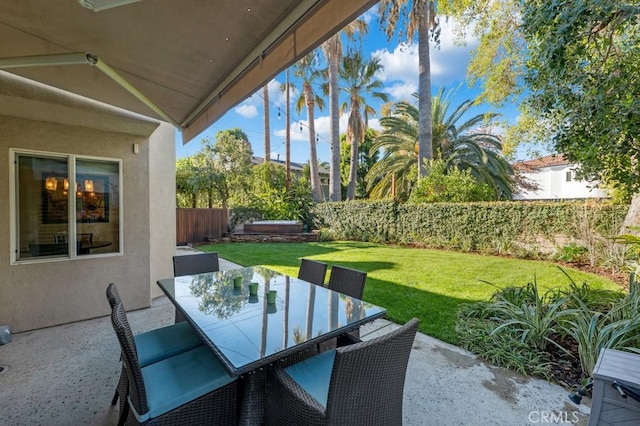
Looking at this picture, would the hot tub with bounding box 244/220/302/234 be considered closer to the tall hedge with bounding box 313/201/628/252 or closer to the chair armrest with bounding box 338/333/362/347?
the tall hedge with bounding box 313/201/628/252

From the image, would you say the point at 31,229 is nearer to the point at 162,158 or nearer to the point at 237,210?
the point at 162,158

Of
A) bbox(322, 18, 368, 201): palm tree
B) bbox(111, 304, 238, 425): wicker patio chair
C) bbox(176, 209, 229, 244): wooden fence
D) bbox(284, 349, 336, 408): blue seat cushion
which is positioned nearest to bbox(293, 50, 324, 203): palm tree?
bbox(322, 18, 368, 201): palm tree

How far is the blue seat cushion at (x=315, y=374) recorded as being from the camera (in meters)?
1.66

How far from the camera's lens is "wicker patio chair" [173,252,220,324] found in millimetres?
3543

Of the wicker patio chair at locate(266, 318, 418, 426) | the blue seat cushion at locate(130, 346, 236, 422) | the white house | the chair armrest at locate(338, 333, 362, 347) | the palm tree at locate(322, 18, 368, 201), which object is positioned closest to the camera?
the wicker patio chair at locate(266, 318, 418, 426)

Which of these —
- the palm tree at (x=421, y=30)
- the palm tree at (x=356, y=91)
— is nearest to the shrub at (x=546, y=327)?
the palm tree at (x=421, y=30)

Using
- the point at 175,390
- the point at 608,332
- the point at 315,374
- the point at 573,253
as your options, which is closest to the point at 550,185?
the point at 573,253

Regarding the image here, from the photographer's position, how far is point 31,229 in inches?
145

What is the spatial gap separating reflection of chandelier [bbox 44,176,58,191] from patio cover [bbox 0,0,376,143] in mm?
1546

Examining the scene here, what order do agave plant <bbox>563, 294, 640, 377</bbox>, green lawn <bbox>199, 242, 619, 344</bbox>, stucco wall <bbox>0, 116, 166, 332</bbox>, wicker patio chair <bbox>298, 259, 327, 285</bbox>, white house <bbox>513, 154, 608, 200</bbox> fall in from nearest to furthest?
agave plant <bbox>563, 294, 640, 377</bbox> < wicker patio chair <bbox>298, 259, 327, 285</bbox> < stucco wall <bbox>0, 116, 166, 332</bbox> < green lawn <bbox>199, 242, 619, 344</bbox> < white house <bbox>513, 154, 608, 200</bbox>

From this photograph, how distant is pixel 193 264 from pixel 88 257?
1.64 metres

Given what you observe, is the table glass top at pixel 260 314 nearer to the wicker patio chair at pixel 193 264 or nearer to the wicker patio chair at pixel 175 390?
the wicker patio chair at pixel 175 390

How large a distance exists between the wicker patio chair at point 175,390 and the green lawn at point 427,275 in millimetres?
2630

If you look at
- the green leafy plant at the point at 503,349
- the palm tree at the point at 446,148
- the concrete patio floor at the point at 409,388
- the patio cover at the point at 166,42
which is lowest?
the concrete patio floor at the point at 409,388
